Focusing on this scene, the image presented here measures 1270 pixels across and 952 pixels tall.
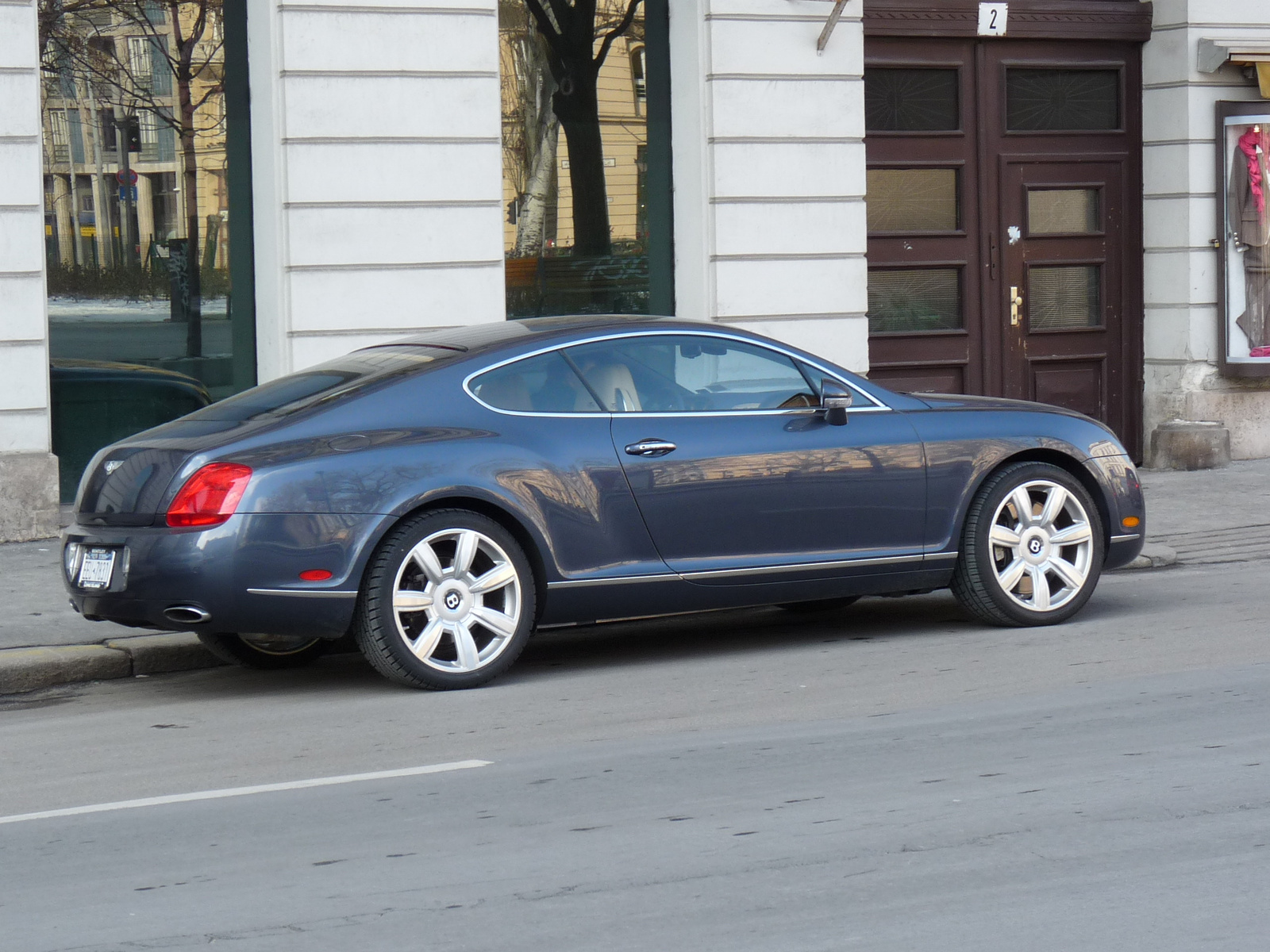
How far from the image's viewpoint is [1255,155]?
14.3 meters

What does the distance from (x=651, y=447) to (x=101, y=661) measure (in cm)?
256

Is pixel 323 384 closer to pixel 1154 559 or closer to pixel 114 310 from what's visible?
pixel 1154 559

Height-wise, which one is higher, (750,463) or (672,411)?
(672,411)

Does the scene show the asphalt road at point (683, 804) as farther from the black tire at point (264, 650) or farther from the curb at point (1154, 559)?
the curb at point (1154, 559)

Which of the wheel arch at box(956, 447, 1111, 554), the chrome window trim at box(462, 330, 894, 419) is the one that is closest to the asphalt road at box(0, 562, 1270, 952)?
the wheel arch at box(956, 447, 1111, 554)

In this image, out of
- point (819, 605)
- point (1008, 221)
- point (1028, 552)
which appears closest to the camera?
point (1028, 552)

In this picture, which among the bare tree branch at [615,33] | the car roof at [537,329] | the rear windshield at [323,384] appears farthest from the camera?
the bare tree branch at [615,33]

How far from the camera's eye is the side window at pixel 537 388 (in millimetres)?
7102

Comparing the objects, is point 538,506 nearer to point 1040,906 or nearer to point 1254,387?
point 1040,906

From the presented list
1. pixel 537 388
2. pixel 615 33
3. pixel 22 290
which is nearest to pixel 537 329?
pixel 537 388

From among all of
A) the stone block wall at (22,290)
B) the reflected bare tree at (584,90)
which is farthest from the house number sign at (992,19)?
the stone block wall at (22,290)

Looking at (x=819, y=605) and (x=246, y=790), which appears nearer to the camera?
(x=246, y=790)

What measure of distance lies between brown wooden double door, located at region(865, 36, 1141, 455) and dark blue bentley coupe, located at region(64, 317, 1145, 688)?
5956 millimetres

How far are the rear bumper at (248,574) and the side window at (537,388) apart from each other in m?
0.75
